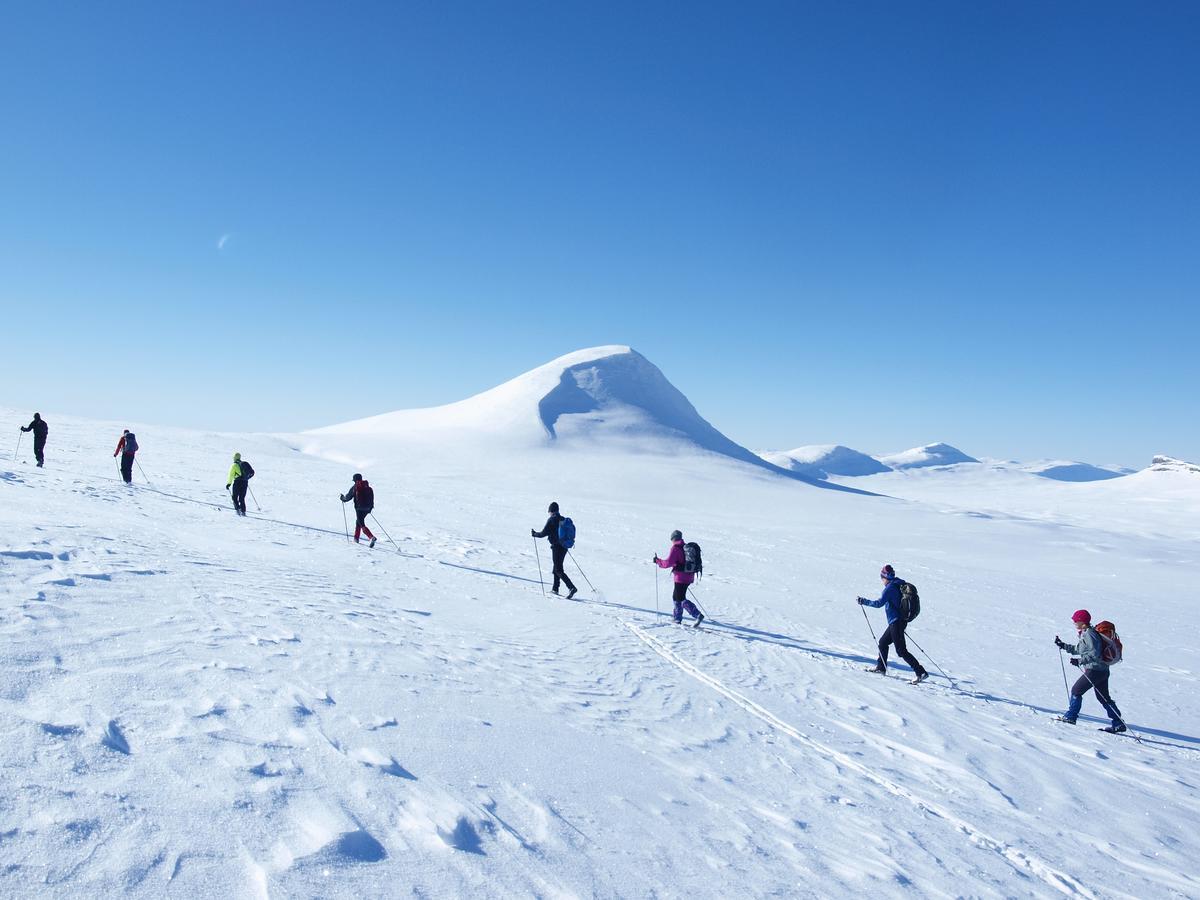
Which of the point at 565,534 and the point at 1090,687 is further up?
the point at 565,534

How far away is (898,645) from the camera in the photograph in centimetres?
1035

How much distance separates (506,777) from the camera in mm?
4949

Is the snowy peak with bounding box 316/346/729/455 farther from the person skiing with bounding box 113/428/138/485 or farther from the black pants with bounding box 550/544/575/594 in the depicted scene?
the black pants with bounding box 550/544/575/594

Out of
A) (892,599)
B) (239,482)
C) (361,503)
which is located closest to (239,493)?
(239,482)

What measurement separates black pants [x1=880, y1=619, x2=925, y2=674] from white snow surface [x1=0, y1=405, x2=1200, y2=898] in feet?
1.29

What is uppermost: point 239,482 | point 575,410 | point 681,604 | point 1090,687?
point 575,410

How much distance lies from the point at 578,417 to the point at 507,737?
8900cm

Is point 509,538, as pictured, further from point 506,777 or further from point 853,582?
point 506,777

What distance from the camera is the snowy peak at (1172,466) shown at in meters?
122

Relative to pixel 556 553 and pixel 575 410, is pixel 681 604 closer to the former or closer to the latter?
pixel 556 553

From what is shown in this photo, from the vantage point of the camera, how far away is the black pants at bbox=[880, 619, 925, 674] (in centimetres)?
1026

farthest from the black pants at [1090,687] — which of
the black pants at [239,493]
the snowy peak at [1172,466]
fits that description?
the snowy peak at [1172,466]

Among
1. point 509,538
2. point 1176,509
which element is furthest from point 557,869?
point 1176,509

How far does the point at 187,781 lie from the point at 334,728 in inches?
49.5
